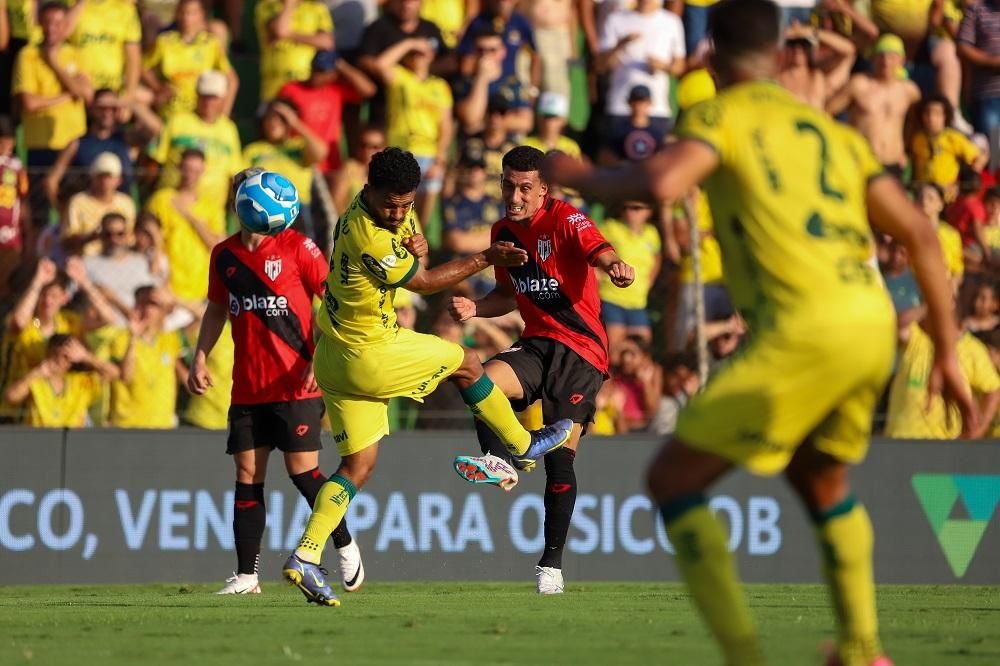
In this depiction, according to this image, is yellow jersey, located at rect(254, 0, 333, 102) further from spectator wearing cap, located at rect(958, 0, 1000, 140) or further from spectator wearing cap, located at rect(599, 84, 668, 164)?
spectator wearing cap, located at rect(958, 0, 1000, 140)

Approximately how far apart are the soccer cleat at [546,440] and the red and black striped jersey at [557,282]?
536mm

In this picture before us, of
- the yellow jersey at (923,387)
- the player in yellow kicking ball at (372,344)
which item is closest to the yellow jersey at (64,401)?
the player in yellow kicking ball at (372,344)

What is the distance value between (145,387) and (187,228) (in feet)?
5.45

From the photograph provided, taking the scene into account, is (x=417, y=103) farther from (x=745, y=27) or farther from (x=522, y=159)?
(x=745, y=27)

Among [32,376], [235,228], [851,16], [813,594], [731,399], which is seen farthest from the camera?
[851,16]

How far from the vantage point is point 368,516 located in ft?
43.0

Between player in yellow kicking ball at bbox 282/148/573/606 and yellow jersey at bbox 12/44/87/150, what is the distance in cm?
664

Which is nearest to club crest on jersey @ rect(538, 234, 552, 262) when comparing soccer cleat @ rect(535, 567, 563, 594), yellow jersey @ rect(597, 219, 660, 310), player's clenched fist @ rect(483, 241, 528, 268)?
player's clenched fist @ rect(483, 241, 528, 268)

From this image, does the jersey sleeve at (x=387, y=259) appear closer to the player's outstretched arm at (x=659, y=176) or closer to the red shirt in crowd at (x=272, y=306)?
the red shirt in crowd at (x=272, y=306)

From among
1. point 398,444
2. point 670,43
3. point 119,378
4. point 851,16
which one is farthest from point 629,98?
point 119,378

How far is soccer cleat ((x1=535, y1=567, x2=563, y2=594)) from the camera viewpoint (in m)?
10.4

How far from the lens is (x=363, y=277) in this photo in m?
9.02

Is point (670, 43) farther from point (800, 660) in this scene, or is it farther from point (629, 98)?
point (800, 660)

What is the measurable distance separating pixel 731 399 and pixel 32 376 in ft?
28.5
